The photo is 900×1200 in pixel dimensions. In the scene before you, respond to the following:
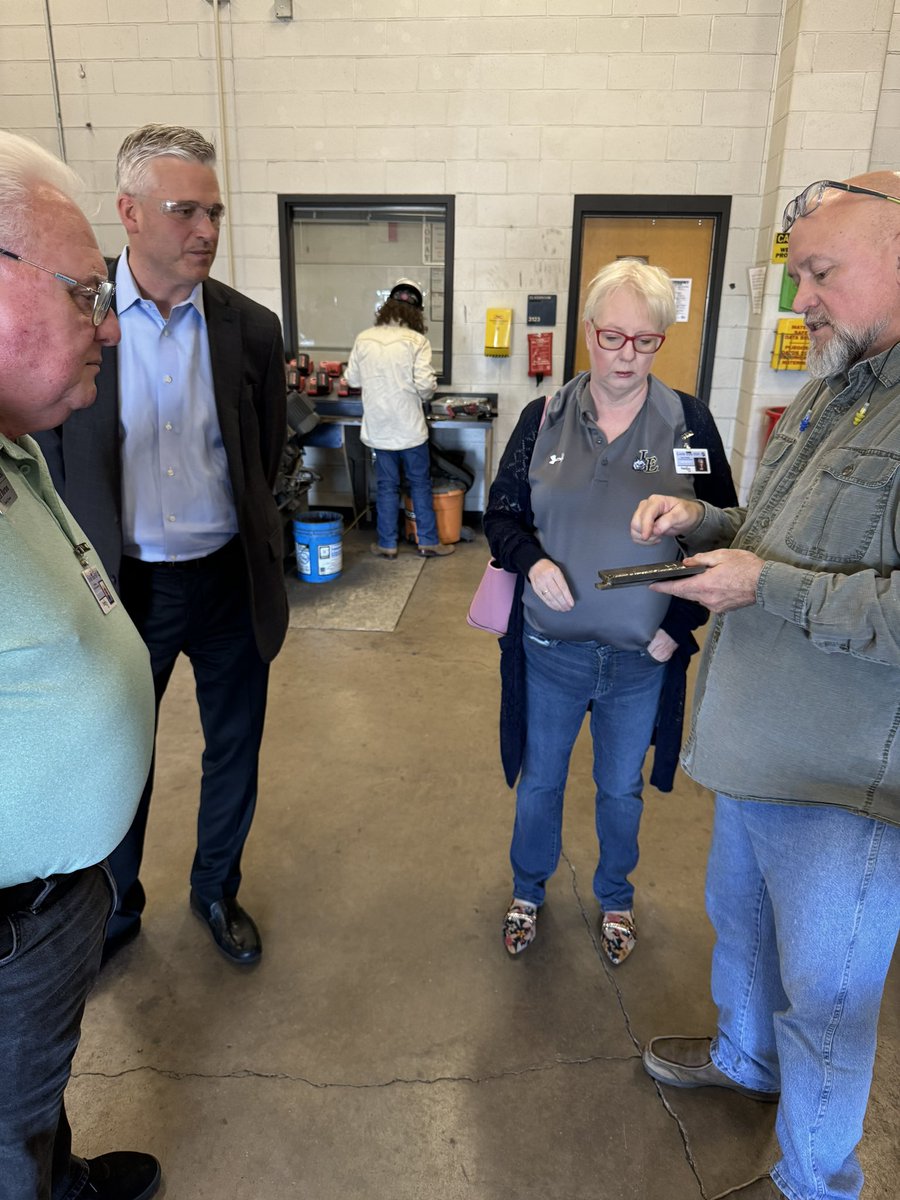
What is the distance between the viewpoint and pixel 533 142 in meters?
5.30

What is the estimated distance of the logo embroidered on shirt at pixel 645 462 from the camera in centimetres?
172

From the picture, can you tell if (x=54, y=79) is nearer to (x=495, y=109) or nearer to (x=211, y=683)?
(x=495, y=109)

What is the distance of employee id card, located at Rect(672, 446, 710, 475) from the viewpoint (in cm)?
169

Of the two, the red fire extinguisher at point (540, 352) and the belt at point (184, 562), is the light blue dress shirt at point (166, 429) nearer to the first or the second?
the belt at point (184, 562)

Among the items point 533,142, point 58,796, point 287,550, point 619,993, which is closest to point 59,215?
point 58,796

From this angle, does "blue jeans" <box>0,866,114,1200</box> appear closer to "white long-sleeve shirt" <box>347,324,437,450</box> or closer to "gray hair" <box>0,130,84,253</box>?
"gray hair" <box>0,130,84,253</box>

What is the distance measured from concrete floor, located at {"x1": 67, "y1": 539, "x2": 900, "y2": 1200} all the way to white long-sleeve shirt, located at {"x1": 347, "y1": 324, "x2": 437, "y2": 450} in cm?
274

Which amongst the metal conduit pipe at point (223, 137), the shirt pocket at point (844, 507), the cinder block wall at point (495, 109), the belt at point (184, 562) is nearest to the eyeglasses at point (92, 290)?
the belt at point (184, 562)

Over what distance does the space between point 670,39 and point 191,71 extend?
121 inches

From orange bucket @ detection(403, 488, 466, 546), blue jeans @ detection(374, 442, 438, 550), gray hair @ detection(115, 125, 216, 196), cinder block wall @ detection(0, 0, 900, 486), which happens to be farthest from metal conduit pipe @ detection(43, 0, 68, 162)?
gray hair @ detection(115, 125, 216, 196)

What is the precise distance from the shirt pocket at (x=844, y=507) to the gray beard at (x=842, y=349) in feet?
0.45

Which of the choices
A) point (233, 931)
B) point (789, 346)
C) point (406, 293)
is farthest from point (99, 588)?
point (789, 346)

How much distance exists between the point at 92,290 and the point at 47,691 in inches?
19.8

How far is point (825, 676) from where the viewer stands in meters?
1.18
